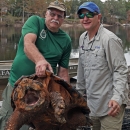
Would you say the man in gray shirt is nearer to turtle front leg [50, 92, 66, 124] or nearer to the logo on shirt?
the logo on shirt

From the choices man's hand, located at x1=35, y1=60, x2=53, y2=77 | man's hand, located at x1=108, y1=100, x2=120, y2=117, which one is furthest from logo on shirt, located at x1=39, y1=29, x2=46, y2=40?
man's hand, located at x1=108, y1=100, x2=120, y2=117

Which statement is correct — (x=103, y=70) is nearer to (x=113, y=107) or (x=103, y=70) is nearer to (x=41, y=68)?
(x=113, y=107)

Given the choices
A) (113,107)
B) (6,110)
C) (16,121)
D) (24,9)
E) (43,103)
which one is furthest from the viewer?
(24,9)

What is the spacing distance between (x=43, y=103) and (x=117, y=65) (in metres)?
0.94

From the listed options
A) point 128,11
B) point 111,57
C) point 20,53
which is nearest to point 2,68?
point 20,53

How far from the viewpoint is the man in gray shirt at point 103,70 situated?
2.73 m

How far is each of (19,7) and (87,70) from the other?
69.9 meters

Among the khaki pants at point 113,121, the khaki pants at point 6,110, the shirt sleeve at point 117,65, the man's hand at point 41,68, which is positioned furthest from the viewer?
the khaki pants at point 6,110

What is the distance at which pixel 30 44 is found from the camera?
Answer: 283cm

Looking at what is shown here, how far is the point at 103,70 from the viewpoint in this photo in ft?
9.37

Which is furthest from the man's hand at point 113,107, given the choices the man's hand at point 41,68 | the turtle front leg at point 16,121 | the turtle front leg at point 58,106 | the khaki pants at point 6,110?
the khaki pants at point 6,110

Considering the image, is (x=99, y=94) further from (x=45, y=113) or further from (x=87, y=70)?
(x=45, y=113)

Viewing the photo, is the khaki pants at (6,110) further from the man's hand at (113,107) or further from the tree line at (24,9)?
the tree line at (24,9)

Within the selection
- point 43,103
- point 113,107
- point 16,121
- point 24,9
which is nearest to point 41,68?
point 43,103
